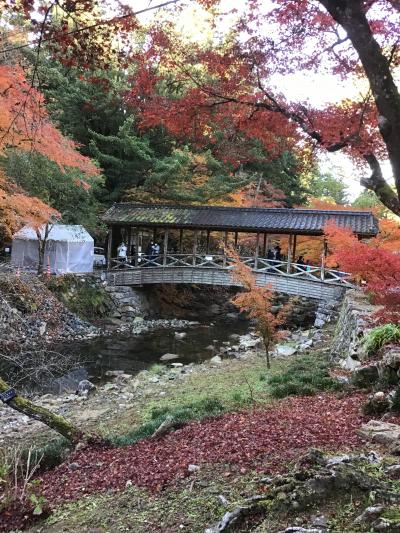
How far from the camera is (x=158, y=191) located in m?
23.2

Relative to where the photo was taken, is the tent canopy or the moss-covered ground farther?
the tent canopy

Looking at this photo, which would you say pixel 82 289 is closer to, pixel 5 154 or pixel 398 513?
pixel 5 154

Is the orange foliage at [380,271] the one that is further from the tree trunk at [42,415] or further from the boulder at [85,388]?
the boulder at [85,388]

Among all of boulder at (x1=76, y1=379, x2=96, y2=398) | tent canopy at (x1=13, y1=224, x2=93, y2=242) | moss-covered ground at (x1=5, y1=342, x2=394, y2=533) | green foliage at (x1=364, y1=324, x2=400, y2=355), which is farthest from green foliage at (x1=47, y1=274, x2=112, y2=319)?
green foliage at (x1=364, y1=324, x2=400, y2=355)

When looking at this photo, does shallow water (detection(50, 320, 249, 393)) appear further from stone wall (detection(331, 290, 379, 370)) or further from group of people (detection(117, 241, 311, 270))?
stone wall (detection(331, 290, 379, 370))

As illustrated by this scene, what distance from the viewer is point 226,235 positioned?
21469 millimetres

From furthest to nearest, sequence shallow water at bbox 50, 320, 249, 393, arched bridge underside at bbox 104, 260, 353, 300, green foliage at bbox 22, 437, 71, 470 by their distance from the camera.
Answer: arched bridge underside at bbox 104, 260, 353, 300, shallow water at bbox 50, 320, 249, 393, green foliage at bbox 22, 437, 71, 470

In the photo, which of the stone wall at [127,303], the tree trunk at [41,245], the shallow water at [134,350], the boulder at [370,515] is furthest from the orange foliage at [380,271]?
the tree trunk at [41,245]

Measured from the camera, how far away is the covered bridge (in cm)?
1833

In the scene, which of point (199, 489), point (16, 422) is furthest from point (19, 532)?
point (16, 422)

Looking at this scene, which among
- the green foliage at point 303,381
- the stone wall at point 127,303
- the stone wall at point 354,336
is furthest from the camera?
the stone wall at point 127,303

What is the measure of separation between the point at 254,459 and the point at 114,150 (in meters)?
20.3

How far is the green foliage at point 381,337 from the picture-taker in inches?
285

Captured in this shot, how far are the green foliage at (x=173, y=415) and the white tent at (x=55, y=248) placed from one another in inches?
519
